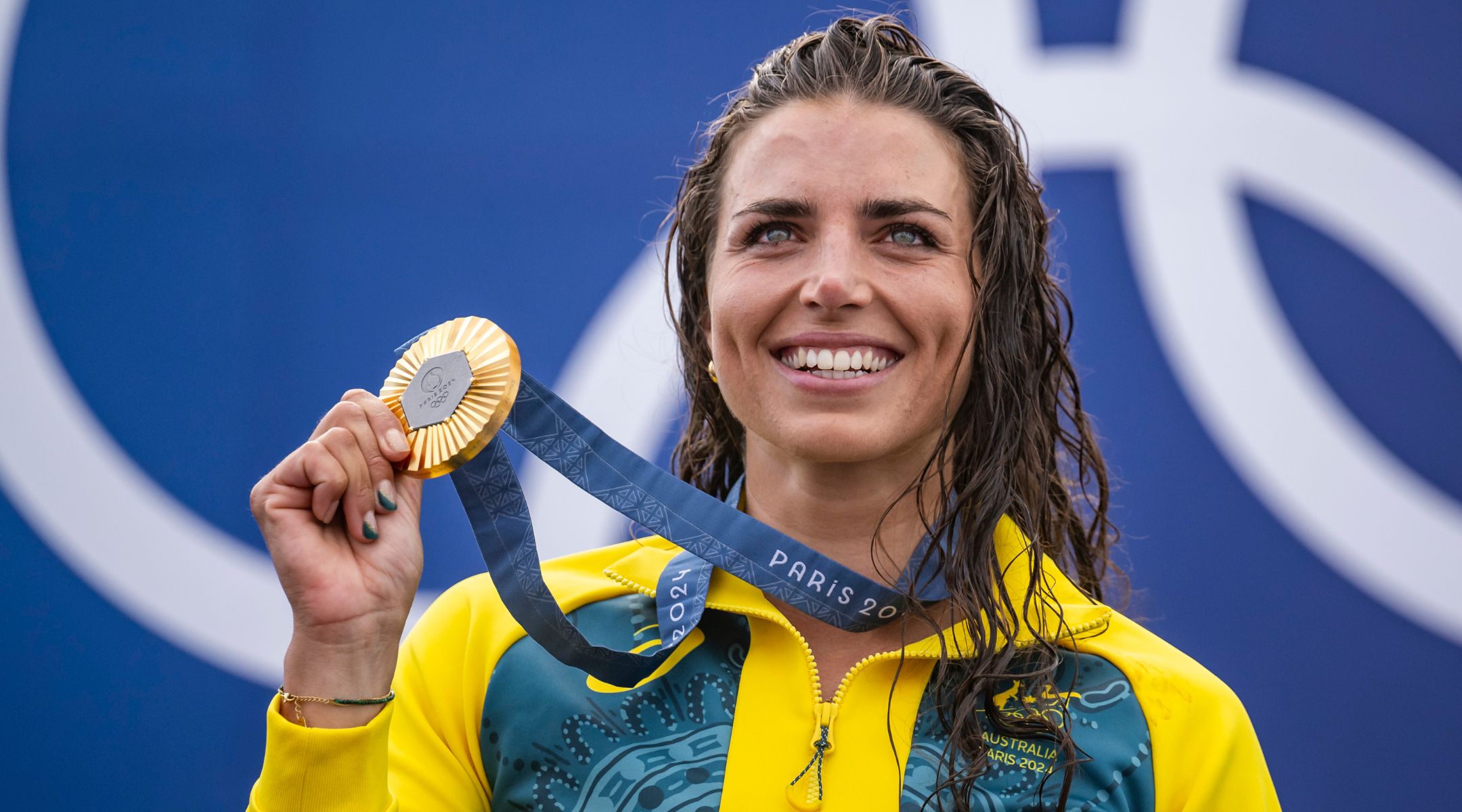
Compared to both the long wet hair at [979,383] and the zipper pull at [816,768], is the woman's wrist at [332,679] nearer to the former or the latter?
the zipper pull at [816,768]

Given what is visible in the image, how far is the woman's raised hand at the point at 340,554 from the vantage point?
4.12ft

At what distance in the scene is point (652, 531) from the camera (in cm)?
146

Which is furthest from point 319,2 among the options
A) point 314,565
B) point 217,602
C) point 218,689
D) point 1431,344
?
point 1431,344

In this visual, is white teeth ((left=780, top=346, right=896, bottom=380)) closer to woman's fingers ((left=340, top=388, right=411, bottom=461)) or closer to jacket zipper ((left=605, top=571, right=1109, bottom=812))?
jacket zipper ((left=605, top=571, right=1109, bottom=812))

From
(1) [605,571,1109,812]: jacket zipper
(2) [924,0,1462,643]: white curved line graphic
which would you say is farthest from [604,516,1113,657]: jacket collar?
(2) [924,0,1462,643]: white curved line graphic

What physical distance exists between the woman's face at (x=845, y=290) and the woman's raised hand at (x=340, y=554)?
1.48ft

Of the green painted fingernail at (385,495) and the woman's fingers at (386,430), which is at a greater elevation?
the woman's fingers at (386,430)

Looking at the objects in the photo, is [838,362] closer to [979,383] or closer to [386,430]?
[979,383]

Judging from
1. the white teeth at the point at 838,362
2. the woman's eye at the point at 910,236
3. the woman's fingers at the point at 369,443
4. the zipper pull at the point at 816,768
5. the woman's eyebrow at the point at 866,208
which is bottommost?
the zipper pull at the point at 816,768

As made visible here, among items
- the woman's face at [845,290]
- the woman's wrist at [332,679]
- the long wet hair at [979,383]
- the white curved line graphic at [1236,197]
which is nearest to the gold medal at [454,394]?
the woman's wrist at [332,679]

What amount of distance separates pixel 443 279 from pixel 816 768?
176cm

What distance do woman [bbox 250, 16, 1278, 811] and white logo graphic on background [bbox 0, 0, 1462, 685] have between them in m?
1.13

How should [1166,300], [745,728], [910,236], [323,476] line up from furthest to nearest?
1. [1166,300]
2. [910,236]
3. [745,728]
4. [323,476]

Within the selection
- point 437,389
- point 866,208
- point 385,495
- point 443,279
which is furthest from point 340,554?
point 443,279
